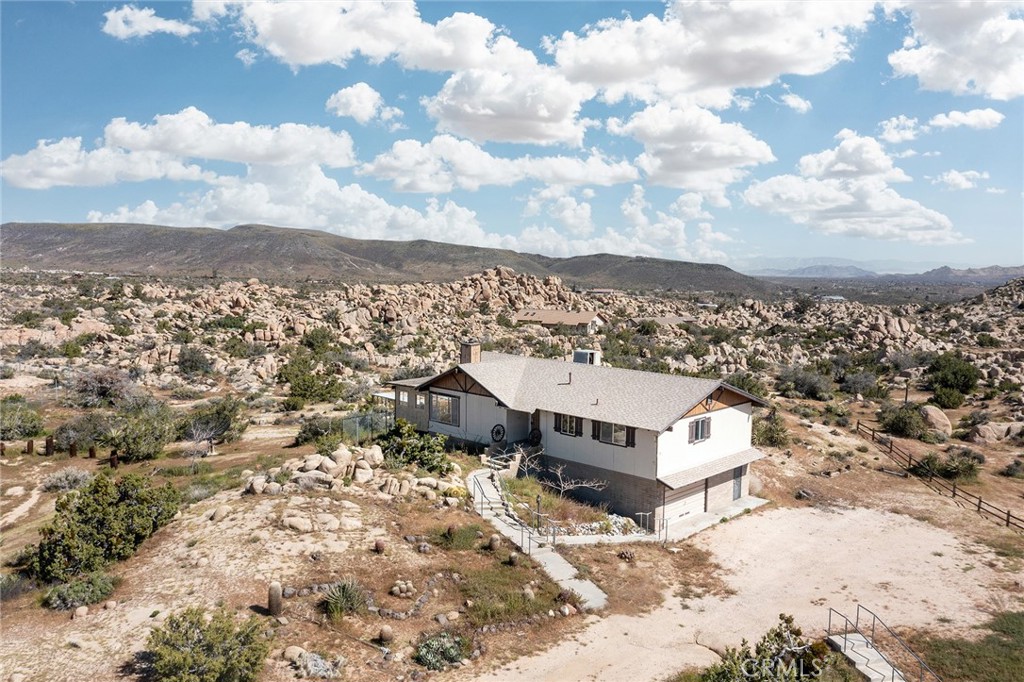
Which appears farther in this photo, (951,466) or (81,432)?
(81,432)

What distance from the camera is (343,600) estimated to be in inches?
557

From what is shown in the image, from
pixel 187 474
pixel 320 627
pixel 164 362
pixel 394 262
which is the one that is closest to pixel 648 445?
pixel 320 627

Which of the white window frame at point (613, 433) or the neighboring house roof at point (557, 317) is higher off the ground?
the neighboring house roof at point (557, 317)

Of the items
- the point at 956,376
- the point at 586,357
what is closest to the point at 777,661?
the point at 586,357

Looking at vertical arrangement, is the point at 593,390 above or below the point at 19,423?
above

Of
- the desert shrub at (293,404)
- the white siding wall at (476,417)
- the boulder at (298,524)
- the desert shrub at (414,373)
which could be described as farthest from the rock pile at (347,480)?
the desert shrub at (414,373)

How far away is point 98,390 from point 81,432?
8424 millimetres

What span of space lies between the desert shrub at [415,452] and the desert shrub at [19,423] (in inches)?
732

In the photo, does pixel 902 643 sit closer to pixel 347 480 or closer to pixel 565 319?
pixel 347 480

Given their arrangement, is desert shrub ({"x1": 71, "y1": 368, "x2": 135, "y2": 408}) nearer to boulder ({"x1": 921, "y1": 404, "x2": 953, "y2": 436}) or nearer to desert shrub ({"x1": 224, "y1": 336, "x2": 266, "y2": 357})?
desert shrub ({"x1": 224, "y1": 336, "x2": 266, "y2": 357})

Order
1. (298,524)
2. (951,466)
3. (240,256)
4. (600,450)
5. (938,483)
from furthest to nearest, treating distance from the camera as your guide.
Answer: (240,256), (951,466), (938,483), (600,450), (298,524)

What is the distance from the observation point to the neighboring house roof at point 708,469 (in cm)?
2147

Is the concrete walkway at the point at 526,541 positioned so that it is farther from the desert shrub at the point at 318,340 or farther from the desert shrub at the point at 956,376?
the desert shrub at the point at 956,376

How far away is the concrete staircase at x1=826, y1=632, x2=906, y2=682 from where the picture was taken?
44.2 feet
